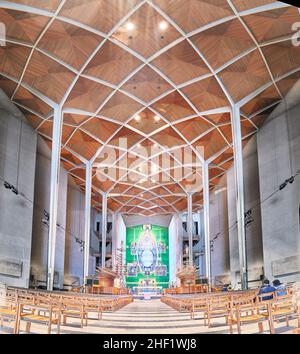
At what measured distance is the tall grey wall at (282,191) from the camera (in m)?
17.7

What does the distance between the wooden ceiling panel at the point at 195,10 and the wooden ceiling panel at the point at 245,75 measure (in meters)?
2.80

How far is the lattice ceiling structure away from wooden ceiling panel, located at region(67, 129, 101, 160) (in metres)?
0.07

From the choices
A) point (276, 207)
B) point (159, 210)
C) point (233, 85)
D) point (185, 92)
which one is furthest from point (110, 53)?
point (159, 210)

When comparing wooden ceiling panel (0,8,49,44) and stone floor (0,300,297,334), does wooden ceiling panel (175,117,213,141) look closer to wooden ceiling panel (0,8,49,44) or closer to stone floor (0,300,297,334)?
wooden ceiling panel (0,8,49,44)

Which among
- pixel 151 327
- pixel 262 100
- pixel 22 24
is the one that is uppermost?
pixel 22 24

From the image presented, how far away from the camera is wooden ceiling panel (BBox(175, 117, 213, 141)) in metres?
22.8

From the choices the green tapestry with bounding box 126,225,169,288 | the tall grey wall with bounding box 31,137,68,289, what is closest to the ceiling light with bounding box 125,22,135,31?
the tall grey wall with bounding box 31,137,68,289

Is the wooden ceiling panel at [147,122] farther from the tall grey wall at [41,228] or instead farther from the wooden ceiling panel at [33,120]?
the tall grey wall at [41,228]

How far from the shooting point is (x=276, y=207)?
63.5ft

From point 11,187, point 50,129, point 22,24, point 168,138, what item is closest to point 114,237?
point 168,138

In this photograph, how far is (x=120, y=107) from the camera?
70.9ft

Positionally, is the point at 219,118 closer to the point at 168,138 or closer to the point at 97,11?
the point at 168,138

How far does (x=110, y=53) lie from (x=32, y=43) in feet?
10.9

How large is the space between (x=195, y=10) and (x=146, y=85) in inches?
224
